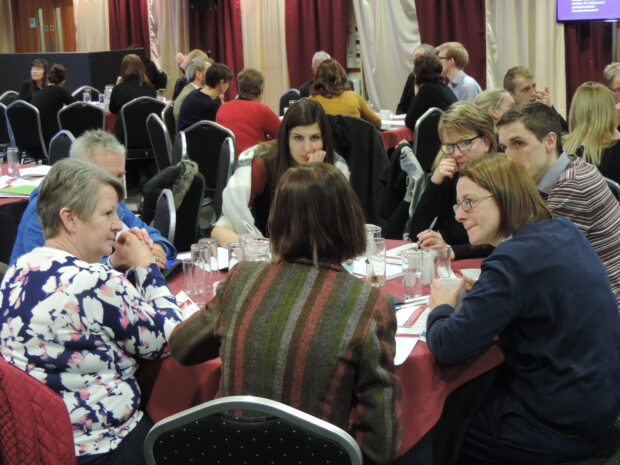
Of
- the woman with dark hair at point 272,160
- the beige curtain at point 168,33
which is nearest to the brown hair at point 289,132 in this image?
the woman with dark hair at point 272,160

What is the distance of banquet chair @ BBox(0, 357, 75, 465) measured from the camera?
1775 millimetres

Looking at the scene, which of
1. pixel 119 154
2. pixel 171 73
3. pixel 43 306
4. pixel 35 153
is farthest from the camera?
pixel 171 73

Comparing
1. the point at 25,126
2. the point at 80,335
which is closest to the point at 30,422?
the point at 80,335

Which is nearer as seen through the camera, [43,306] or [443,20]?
[43,306]

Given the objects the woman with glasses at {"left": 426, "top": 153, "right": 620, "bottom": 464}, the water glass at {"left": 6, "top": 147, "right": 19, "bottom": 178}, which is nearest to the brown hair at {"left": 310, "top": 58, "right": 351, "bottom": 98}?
the water glass at {"left": 6, "top": 147, "right": 19, "bottom": 178}

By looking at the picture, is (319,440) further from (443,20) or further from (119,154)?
(443,20)

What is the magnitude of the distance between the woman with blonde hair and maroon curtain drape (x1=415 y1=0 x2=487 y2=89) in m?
5.36

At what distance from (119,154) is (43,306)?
57.0 inches

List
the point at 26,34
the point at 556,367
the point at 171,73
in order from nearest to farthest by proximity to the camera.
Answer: the point at 556,367 < the point at 171,73 < the point at 26,34

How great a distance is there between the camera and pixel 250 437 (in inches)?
61.8

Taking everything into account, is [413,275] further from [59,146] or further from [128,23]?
[128,23]

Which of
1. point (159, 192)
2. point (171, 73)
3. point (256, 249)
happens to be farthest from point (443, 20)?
point (256, 249)

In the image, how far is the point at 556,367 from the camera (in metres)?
2.10

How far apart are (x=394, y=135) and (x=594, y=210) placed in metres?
4.46
